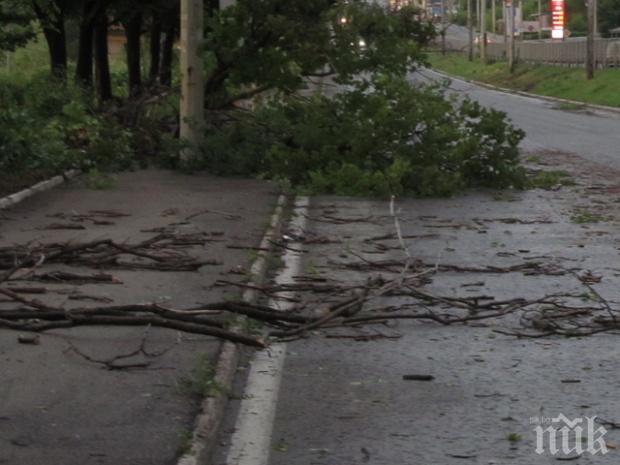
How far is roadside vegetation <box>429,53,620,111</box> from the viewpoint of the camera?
6006cm

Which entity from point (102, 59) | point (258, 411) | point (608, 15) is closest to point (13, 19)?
point (102, 59)

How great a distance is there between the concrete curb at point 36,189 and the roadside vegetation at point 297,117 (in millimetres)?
238

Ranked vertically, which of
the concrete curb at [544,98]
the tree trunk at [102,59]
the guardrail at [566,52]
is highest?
the tree trunk at [102,59]

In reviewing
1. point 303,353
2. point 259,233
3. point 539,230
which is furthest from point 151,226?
point 303,353

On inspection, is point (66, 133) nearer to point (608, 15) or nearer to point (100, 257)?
point (100, 257)

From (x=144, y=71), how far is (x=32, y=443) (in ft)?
156

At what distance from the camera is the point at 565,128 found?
39.2 meters

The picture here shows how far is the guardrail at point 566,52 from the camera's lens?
240 ft

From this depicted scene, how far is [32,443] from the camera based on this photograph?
21.4 feet

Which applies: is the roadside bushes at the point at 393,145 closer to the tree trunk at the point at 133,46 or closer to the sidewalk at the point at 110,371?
the sidewalk at the point at 110,371

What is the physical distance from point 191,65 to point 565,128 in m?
17.9

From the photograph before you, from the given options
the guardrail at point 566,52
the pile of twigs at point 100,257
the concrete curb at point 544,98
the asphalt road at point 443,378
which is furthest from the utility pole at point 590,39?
the pile of twigs at point 100,257

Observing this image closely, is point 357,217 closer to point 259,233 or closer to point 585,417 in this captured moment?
point 259,233

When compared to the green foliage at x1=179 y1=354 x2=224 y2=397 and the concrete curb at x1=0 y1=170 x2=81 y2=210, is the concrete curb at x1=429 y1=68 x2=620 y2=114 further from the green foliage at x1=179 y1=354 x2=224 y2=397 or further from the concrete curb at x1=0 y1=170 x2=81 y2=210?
the green foliage at x1=179 y1=354 x2=224 y2=397
